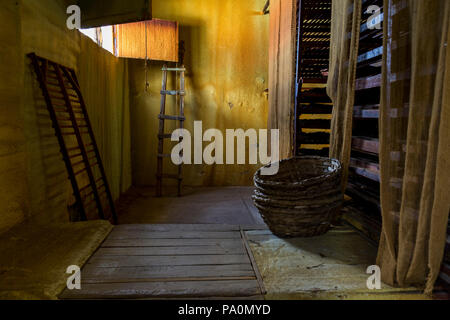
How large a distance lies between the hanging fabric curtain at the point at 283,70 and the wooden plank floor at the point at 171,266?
1981 millimetres

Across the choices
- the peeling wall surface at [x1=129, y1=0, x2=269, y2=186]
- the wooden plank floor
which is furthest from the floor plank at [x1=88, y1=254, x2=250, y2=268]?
the peeling wall surface at [x1=129, y1=0, x2=269, y2=186]

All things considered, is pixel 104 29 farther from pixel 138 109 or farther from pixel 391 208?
pixel 391 208

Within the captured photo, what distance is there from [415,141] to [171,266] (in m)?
1.65

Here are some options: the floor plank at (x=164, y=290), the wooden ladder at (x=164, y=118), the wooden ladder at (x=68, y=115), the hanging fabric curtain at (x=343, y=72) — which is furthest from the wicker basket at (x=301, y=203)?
the wooden ladder at (x=164, y=118)

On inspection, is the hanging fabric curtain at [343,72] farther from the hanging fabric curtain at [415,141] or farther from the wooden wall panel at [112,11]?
the wooden wall panel at [112,11]

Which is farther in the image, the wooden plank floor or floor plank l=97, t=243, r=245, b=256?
floor plank l=97, t=243, r=245, b=256

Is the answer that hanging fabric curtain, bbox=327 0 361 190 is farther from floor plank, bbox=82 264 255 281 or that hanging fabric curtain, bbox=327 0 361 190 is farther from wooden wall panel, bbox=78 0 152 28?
wooden wall panel, bbox=78 0 152 28

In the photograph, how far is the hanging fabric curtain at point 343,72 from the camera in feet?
9.13

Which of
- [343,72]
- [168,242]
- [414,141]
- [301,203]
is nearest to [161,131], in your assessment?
[168,242]

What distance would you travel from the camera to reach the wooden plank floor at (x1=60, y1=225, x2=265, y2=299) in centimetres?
191

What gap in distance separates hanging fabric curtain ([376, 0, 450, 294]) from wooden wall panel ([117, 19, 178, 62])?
5.26 metres

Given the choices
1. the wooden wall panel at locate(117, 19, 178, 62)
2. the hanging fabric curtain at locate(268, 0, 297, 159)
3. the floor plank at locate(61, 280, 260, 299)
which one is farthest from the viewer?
the wooden wall panel at locate(117, 19, 178, 62)
